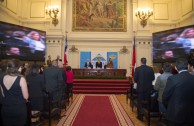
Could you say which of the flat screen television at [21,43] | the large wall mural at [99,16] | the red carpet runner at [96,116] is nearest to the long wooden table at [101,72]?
the flat screen television at [21,43]

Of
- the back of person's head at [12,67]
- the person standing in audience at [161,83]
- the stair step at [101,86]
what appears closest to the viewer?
the back of person's head at [12,67]

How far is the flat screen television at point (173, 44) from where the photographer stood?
14.2 meters

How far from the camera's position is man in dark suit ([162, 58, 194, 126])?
4047 mm

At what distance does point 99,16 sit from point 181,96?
53.4 feet

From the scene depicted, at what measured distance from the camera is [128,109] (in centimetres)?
977

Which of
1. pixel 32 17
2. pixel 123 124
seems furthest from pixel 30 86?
pixel 32 17

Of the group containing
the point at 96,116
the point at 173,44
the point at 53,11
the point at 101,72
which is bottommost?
the point at 96,116

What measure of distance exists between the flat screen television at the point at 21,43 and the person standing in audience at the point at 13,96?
8602mm

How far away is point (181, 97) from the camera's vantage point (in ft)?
13.3

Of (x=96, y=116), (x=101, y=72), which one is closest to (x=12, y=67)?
(x=96, y=116)

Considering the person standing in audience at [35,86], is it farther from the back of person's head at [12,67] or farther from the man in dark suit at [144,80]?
the man in dark suit at [144,80]

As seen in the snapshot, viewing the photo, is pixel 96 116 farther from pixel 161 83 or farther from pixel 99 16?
pixel 99 16

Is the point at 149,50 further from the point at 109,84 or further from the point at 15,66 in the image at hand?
the point at 15,66

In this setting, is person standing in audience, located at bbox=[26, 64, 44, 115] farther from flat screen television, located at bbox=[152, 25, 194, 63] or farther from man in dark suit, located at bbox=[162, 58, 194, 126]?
flat screen television, located at bbox=[152, 25, 194, 63]
